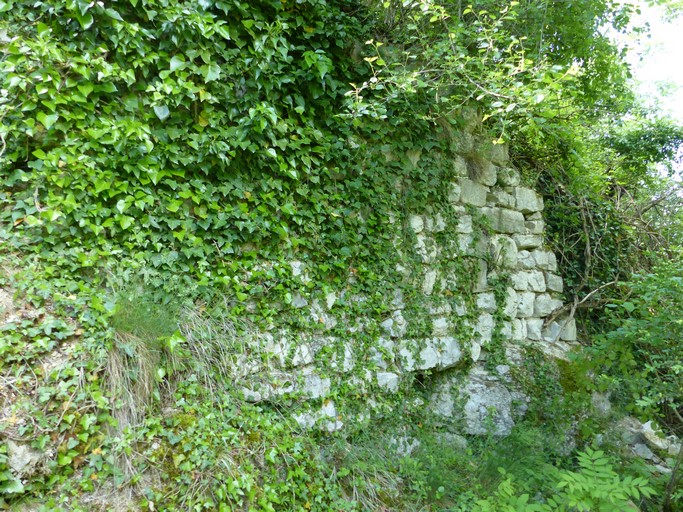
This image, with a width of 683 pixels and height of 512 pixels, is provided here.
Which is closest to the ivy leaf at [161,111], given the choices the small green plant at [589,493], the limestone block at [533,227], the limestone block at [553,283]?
the small green plant at [589,493]

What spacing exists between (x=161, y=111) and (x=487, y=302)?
3366 millimetres

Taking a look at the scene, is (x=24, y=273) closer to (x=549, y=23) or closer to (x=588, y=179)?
(x=549, y=23)

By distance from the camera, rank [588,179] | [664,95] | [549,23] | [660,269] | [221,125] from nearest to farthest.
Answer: [221,125], [660,269], [549,23], [588,179], [664,95]

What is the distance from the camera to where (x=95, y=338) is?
223 centimetres

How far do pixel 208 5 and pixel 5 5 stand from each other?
1.09 meters

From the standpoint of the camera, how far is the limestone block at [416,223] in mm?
3870

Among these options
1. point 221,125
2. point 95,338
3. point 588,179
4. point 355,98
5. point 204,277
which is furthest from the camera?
point 588,179

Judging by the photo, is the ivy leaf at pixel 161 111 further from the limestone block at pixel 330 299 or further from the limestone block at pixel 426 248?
the limestone block at pixel 426 248

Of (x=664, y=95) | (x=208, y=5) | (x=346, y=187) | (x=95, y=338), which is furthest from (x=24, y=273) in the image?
(x=664, y=95)

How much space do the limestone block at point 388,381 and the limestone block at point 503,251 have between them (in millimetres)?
1762

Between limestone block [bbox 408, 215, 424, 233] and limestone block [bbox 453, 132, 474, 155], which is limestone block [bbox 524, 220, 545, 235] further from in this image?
limestone block [bbox 408, 215, 424, 233]

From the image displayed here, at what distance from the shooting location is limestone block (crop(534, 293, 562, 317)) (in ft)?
16.2

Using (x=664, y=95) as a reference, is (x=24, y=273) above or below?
below

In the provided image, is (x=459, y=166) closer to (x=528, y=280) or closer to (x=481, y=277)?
(x=481, y=277)
